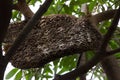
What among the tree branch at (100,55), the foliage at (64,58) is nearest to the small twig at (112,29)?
the tree branch at (100,55)

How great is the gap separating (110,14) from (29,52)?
33 centimetres

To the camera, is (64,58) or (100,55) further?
(64,58)

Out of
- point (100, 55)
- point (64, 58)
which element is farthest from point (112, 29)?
Answer: point (64, 58)

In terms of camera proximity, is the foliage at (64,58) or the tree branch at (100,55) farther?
the foliage at (64,58)

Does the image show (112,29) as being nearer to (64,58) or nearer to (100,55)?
(100,55)

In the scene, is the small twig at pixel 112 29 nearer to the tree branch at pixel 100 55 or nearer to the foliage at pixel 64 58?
the tree branch at pixel 100 55

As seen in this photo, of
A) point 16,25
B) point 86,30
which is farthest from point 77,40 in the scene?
point 16,25

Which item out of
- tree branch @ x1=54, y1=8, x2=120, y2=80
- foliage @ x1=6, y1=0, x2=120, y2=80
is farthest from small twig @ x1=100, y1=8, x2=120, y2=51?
foliage @ x1=6, y1=0, x2=120, y2=80

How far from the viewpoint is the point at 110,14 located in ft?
3.60

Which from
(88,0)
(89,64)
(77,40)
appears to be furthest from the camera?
(88,0)

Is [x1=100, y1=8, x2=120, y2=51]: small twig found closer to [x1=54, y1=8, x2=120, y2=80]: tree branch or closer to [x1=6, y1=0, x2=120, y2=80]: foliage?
[x1=54, y1=8, x2=120, y2=80]: tree branch

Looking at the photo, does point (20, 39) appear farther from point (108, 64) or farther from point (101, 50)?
point (108, 64)

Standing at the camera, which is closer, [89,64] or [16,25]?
[89,64]

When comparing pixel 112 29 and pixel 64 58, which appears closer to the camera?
pixel 112 29
